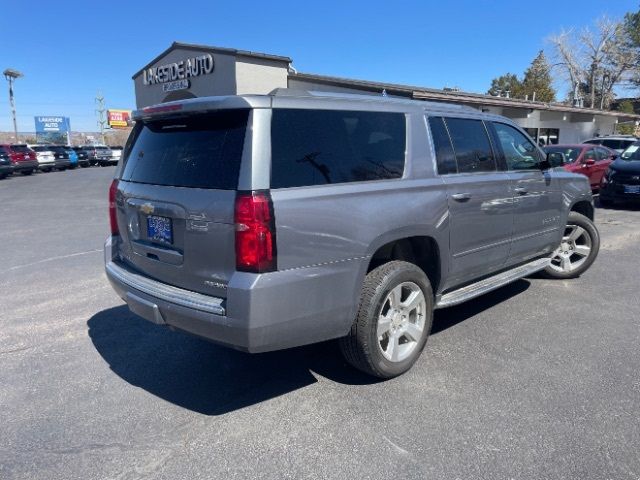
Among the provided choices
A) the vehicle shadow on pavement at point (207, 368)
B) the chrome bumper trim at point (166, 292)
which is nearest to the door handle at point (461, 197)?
the vehicle shadow on pavement at point (207, 368)

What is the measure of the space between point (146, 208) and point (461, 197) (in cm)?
241

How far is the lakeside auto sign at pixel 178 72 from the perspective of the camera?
2080 cm

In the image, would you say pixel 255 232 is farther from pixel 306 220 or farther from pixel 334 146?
pixel 334 146

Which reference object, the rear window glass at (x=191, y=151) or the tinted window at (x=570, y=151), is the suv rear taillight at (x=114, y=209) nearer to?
the rear window glass at (x=191, y=151)

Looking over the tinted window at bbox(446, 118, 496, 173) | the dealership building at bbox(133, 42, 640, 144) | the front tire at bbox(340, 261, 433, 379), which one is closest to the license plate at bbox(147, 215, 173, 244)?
the front tire at bbox(340, 261, 433, 379)

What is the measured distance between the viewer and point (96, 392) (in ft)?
11.5

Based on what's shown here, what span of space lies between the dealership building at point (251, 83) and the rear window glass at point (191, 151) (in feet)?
42.4

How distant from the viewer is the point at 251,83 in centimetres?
1980

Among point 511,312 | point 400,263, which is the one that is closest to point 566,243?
point 511,312

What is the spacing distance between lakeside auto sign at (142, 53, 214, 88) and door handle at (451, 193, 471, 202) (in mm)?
18561

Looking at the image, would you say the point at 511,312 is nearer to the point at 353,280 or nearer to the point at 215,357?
the point at 353,280

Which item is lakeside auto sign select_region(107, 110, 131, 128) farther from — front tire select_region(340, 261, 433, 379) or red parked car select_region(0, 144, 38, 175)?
front tire select_region(340, 261, 433, 379)

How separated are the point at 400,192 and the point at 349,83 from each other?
16.7 meters

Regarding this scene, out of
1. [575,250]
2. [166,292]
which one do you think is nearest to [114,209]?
[166,292]
